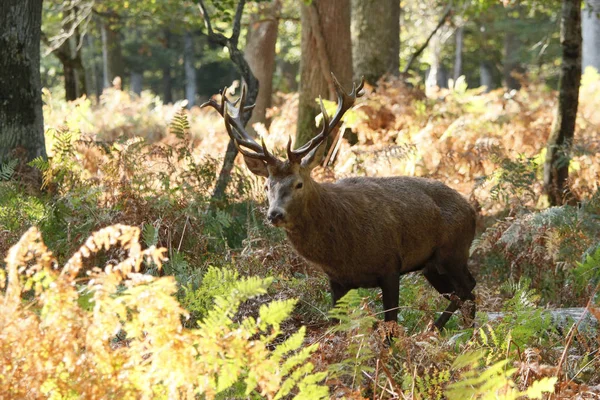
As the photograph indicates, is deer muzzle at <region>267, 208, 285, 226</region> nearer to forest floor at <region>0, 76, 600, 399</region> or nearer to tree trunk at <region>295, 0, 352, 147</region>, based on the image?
forest floor at <region>0, 76, 600, 399</region>

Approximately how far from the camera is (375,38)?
14.2 m

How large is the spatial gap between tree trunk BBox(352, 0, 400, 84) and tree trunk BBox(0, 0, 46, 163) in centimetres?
650

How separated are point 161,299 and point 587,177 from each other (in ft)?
27.9

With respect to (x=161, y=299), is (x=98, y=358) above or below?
below

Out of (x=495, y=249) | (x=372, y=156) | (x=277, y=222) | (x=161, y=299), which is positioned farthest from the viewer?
(x=372, y=156)

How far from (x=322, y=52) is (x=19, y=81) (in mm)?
5117

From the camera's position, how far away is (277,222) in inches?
244

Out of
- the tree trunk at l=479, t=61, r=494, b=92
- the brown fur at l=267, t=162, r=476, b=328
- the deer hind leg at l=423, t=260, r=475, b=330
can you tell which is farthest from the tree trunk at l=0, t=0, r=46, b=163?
the tree trunk at l=479, t=61, r=494, b=92

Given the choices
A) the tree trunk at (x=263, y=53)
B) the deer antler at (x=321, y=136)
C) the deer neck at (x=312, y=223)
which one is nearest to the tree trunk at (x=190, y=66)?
the tree trunk at (x=263, y=53)

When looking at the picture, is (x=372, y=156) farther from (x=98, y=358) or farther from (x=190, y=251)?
(x=98, y=358)

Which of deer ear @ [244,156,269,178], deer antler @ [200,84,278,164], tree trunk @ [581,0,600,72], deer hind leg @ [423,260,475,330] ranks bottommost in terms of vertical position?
deer hind leg @ [423,260,475,330]

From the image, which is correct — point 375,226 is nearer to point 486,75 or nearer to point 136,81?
point 486,75

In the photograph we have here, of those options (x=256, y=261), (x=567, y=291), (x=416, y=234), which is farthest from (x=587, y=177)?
(x=256, y=261)

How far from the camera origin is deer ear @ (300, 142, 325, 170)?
22.1ft
